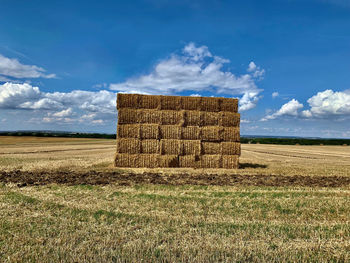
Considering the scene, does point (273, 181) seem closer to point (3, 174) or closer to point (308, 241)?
point (308, 241)

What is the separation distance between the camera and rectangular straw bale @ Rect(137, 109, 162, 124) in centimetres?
1745

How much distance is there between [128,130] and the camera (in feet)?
57.0

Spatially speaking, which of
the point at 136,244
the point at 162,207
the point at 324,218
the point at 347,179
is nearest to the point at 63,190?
the point at 162,207

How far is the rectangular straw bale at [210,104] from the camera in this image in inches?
704

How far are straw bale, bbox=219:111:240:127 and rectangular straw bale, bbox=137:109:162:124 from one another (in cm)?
418

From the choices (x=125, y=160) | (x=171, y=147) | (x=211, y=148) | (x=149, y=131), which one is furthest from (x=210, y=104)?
(x=125, y=160)

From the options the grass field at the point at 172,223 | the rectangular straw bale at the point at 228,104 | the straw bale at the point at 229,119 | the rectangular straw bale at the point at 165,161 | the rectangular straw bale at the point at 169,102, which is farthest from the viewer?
the rectangular straw bale at the point at 228,104

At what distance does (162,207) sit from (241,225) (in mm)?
2273

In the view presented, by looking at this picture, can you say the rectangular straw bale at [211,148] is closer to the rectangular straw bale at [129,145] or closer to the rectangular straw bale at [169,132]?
the rectangular straw bale at [169,132]

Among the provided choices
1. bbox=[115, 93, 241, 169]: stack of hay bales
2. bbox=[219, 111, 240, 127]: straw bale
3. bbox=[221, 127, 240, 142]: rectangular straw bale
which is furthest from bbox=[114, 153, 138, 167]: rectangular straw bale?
bbox=[219, 111, 240, 127]: straw bale

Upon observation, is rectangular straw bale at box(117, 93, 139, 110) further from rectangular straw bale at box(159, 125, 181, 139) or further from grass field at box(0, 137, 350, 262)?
grass field at box(0, 137, 350, 262)

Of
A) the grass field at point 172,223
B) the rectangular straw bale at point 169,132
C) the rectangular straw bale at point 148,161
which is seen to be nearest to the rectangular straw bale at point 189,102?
the rectangular straw bale at point 169,132

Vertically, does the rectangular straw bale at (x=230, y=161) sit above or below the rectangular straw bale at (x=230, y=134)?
below

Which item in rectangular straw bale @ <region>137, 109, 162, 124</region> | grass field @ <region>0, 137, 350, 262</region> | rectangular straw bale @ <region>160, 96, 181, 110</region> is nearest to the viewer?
grass field @ <region>0, 137, 350, 262</region>
